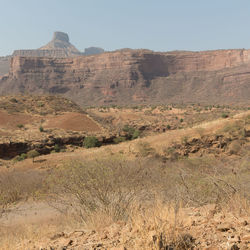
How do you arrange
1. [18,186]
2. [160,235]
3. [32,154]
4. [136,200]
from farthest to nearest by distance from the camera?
[32,154]
[18,186]
[136,200]
[160,235]

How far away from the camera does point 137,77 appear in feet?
311

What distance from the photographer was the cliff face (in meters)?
84.0

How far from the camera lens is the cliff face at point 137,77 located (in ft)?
276

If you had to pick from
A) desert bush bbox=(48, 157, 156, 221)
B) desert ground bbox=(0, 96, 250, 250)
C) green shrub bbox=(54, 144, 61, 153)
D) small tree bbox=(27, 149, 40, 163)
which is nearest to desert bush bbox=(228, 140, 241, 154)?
desert ground bbox=(0, 96, 250, 250)

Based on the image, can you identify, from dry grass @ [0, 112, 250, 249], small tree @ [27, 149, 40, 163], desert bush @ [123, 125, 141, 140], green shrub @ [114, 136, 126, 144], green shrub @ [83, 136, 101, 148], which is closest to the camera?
dry grass @ [0, 112, 250, 249]

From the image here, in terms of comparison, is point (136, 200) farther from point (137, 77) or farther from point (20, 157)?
point (137, 77)

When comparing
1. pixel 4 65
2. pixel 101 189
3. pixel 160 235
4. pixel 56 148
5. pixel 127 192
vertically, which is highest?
pixel 4 65

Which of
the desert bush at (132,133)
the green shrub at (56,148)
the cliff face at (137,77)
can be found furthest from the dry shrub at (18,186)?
the cliff face at (137,77)

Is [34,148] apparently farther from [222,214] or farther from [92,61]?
[92,61]

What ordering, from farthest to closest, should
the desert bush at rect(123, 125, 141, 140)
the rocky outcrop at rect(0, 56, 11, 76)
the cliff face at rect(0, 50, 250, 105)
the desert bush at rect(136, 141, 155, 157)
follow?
the rocky outcrop at rect(0, 56, 11, 76)
the cliff face at rect(0, 50, 250, 105)
the desert bush at rect(123, 125, 141, 140)
the desert bush at rect(136, 141, 155, 157)

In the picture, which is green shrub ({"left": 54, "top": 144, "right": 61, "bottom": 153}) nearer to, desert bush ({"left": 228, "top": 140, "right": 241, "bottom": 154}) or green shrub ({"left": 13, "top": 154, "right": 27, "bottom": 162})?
green shrub ({"left": 13, "top": 154, "right": 27, "bottom": 162})

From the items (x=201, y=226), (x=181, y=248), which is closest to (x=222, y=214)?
(x=201, y=226)

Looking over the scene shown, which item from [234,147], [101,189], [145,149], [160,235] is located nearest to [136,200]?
[101,189]

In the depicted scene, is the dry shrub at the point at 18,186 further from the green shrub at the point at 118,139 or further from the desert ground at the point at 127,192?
the green shrub at the point at 118,139
